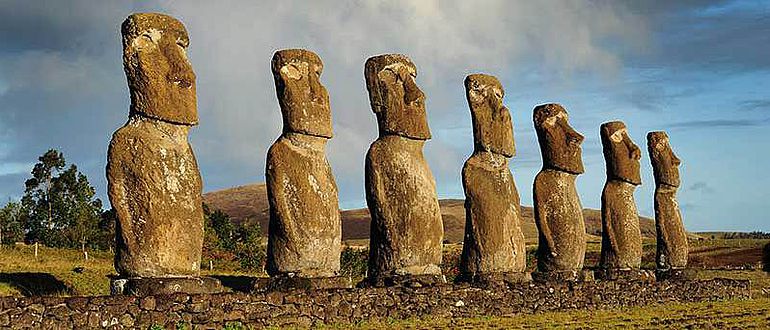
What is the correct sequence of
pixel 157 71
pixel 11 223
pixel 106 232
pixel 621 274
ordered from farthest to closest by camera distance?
pixel 11 223 → pixel 106 232 → pixel 621 274 → pixel 157 71

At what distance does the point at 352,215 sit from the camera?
128375 mm

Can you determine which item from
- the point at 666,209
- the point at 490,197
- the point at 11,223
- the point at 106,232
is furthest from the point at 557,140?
the point at 11,223

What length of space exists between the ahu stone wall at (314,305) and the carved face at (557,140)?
9.42 feet

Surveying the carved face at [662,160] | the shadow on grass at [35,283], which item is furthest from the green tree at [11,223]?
the carved face at [662,160]

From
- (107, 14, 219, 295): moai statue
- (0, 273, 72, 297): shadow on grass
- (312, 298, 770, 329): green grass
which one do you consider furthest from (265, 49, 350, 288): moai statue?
(0, 273, 72, 297): shadow on grass

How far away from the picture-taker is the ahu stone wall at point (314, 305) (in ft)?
41.9

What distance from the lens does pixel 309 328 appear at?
15.3 m

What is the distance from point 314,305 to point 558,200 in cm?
888

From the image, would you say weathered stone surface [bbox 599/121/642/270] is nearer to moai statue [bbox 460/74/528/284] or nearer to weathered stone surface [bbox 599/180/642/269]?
weathered stone surface [bbox 599/180/642/269]

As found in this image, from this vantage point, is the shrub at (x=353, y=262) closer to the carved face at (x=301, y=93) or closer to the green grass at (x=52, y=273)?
the green grass at (x=52, y=273)

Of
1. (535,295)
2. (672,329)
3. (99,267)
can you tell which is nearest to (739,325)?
(672,329)

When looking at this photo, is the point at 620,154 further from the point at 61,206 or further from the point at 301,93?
the point at 61,206

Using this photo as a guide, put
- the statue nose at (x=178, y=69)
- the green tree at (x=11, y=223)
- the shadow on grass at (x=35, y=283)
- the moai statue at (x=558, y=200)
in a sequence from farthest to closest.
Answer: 1. the green tree at (x=11, y=223)
2. the moai statue at (x=558, y=200)
3. the shadow on grass at (x=35, y=283)
4. the statue nose at (x=178, y=69)

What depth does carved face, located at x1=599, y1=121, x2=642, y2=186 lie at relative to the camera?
2556 centimetres
